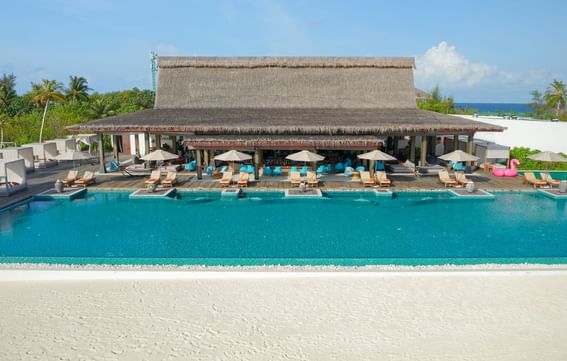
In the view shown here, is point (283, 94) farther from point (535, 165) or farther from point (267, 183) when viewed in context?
point (535, 165)

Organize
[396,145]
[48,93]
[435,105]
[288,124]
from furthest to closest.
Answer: [435,105] → [48,93] → [396,145] → [288,124]

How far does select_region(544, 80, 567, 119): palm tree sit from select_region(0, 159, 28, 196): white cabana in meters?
41.0

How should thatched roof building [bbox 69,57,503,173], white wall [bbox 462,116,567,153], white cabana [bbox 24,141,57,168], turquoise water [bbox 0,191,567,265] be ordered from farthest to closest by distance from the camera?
white wall [bbox 462,116,567,153] < white cabana [bbox 24,141,57,168] < thatched roof building [bbox 69,57,503,173] < turquoise water [bbox 0,191,567,265]

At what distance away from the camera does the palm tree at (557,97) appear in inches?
1478

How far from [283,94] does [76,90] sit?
73.6 ft

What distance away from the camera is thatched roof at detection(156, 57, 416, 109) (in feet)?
75.8

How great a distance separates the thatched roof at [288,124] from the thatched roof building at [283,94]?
0.05 meters

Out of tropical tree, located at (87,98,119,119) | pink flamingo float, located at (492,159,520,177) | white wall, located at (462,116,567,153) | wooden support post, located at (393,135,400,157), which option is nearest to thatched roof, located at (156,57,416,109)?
wooden support post, located at (393,135,400,157)

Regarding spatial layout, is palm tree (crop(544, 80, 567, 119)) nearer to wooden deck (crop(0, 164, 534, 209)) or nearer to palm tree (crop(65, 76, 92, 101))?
wooden deck (crop(0, 164, 534, 209))

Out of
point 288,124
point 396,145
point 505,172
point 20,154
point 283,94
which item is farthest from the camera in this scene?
point 283,94

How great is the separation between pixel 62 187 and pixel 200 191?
5081 mm

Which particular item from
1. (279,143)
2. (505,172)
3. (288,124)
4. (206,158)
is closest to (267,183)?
(279,143)

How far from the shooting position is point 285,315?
7430 mm

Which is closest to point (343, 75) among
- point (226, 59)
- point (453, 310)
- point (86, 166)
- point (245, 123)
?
point (226, 59)
